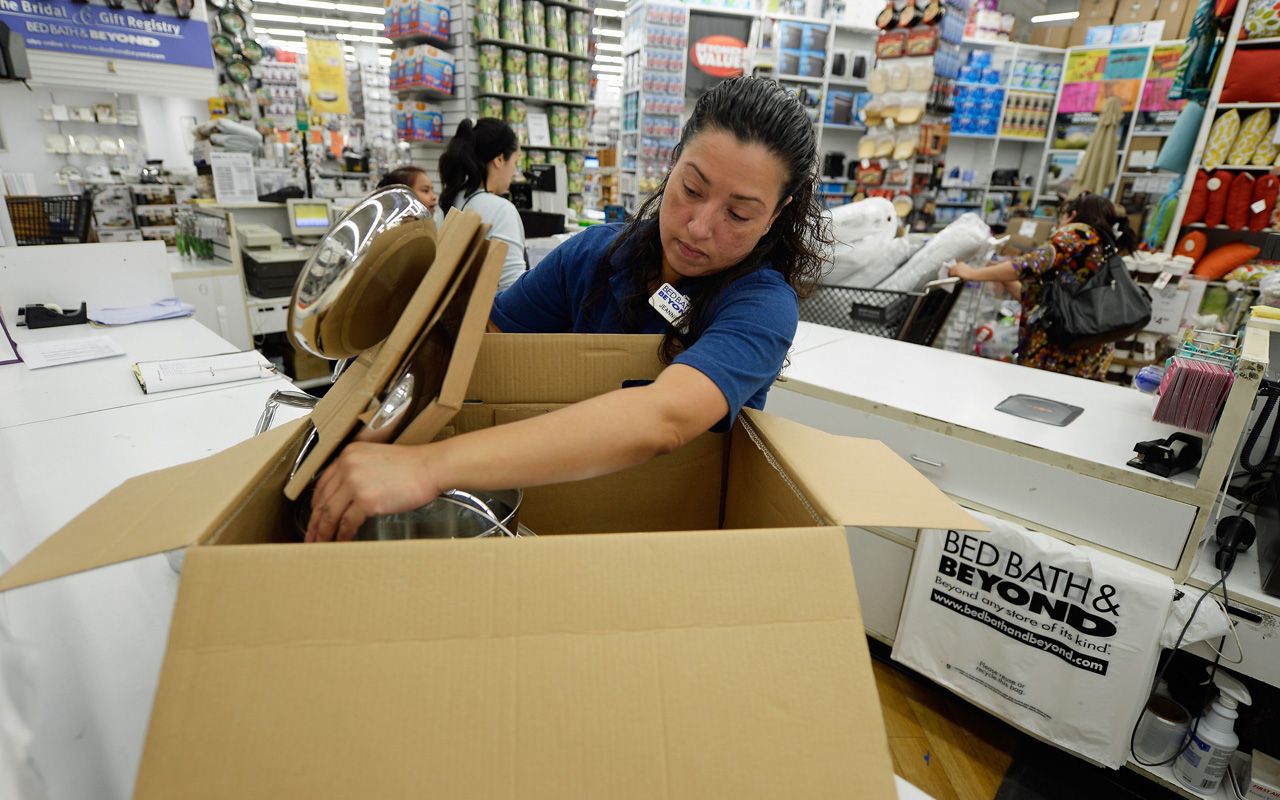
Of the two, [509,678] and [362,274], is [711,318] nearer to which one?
[362,274]

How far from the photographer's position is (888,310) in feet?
8.51

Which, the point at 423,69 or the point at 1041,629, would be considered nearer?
the point at 1041,629

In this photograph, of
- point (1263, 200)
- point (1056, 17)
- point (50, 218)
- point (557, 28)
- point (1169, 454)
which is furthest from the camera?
point (1056, 17)

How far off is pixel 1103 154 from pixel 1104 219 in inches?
172

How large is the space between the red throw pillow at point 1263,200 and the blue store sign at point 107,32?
752 centimetres

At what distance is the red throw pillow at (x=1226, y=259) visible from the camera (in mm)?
4082

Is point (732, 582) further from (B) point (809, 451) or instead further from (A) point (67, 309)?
(A) point (67, 309)

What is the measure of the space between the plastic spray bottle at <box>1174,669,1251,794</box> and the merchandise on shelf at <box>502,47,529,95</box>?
5.49m

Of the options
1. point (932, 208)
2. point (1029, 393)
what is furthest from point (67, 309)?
point (932, 208)

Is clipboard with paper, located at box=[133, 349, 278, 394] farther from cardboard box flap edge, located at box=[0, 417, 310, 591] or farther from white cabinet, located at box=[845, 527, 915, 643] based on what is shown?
white cabinet, located at box=[845, 527, 915, 643]

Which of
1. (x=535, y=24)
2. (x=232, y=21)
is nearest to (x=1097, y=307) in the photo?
(x=535, y=24)

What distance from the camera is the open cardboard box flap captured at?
0.44m

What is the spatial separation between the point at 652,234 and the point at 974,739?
168cm

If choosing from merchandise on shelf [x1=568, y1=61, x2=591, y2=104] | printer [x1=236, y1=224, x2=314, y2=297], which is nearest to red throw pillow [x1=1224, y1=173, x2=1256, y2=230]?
merchandise on shelf [x1=568, y1=61, x2=591, y2=104]
